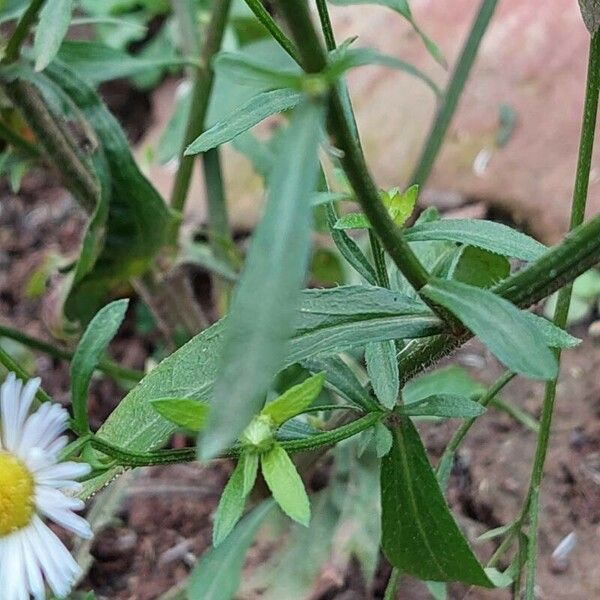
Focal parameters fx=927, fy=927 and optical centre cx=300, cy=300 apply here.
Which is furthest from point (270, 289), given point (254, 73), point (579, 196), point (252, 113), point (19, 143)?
point (19, 143)

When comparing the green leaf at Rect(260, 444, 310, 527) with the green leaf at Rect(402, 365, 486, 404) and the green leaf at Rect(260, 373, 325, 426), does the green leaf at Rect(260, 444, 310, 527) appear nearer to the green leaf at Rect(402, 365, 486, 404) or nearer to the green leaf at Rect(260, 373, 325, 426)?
the green leaf at Rect(260, 373, 325, 426)

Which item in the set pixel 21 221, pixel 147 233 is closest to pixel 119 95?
pixel 21 221

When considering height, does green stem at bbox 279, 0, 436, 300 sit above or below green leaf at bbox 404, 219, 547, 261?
above

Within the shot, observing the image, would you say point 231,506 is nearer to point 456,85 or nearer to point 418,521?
point 418,521

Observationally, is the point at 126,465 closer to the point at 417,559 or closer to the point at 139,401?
the point at 139,401

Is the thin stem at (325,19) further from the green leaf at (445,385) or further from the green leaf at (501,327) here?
the green leaf at (445,385)

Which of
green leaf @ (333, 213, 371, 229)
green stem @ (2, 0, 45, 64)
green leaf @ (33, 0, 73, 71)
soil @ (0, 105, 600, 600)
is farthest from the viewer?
soil @ (0, 105, 600, 600)

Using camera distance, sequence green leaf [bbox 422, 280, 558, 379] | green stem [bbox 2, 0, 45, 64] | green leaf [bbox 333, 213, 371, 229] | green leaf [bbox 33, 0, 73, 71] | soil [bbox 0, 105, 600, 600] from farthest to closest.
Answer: soil [bbox 0, 105, 600, 600]
green stem [bbox 2, 0, 45, 64]
green leaf [bbox 33, 0, 73, 71]
green leaf [bbox 333, 213, 371, 229]
green leaf [bbox 422, 280, 558, 379]

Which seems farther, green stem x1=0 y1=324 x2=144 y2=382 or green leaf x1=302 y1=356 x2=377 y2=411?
green stem x1=0 y1=324 x2=144 y2=382

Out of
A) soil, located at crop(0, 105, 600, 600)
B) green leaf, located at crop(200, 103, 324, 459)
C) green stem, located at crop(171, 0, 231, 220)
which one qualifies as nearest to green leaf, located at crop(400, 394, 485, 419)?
green leaf, located at crop(200, 103, 324, 459)
